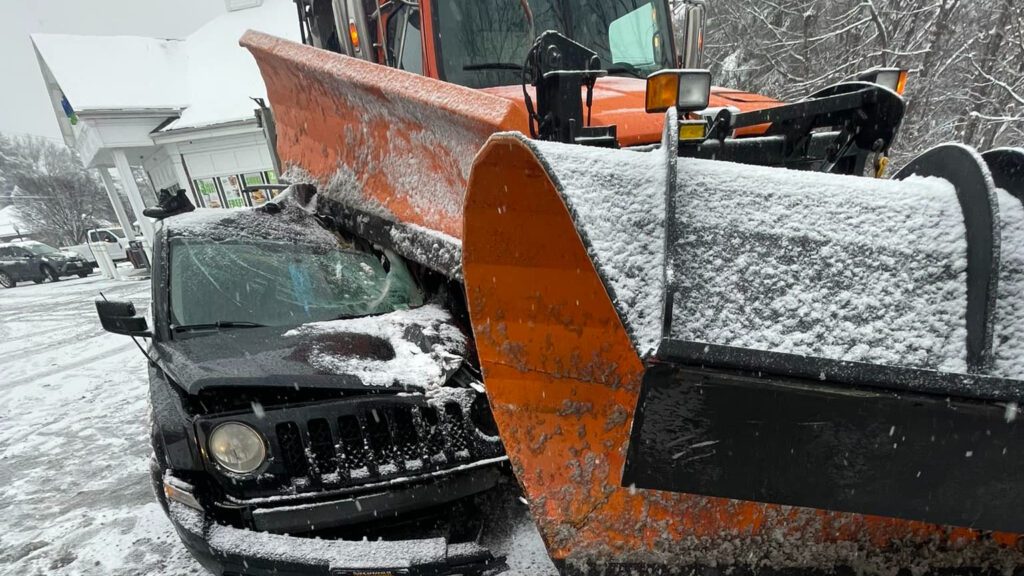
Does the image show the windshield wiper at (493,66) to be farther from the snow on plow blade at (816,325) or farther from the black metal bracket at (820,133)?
the snow on plow blade at (816,325)

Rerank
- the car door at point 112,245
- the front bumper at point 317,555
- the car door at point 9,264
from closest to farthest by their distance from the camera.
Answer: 1. the front bumper at point 317,555
2. the car door at point 112,245
3. the car door at point 9,264

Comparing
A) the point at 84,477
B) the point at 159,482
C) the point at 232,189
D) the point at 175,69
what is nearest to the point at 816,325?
the point at 159,482

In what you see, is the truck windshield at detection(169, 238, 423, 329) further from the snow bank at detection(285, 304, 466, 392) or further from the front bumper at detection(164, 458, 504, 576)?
the front bumper at detection(164, 458, 504, 576)

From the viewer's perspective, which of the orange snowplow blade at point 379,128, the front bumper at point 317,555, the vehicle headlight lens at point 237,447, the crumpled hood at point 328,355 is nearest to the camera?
the front bumper at point 317,555

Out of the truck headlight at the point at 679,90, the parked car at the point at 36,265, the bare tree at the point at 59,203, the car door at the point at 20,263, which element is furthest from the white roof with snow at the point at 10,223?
the truck headlight at the point at 679,90

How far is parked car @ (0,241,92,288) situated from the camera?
23.5 metres

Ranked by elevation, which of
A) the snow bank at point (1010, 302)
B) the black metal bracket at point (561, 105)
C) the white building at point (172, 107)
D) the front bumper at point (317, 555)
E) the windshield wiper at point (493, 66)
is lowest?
the front bumper at point (317, 555)

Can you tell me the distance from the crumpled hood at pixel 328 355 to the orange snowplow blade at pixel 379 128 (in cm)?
60

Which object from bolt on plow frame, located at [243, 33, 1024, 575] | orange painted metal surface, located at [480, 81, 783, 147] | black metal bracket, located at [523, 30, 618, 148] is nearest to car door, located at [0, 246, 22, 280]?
orange painted metal surface, located at [480, 81, 783, 147]

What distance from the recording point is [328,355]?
7.88ft

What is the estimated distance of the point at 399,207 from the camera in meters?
3.19

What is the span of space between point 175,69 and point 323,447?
72.7ft

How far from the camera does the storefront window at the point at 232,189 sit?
16609 millimetres

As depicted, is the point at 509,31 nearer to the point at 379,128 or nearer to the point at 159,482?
the point at 379,128
